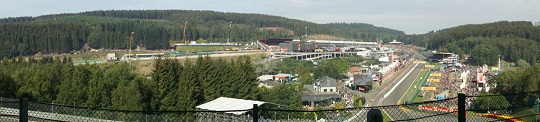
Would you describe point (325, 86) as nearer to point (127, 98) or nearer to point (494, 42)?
point (127, 98)

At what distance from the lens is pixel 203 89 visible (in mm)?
18844

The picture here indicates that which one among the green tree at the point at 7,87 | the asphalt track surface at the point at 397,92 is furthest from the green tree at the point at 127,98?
the asphalt track surface at the point at 397,92

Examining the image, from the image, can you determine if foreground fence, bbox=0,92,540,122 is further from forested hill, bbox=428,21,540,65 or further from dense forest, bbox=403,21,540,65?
forested hill, bbox=428,21,540,65

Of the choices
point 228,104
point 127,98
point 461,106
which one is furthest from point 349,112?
point 127,98

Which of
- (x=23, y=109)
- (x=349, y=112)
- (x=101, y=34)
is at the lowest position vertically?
(x=349, y=112)

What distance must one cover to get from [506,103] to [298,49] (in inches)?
1952

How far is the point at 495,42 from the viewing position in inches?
2174

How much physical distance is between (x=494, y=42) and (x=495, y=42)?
9 cm

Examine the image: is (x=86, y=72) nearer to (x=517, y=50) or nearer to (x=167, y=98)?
(x=167, y=98)

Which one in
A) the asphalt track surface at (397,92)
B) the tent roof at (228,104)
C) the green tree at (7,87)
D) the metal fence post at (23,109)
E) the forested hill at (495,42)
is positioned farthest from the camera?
the forested hill at (495,42)

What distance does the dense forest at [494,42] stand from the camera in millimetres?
49975

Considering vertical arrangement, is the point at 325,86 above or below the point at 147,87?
below

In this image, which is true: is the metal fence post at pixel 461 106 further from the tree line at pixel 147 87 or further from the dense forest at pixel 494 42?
the dense forest at pixel 494 42

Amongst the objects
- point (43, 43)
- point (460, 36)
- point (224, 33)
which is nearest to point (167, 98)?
point (43, 43)
